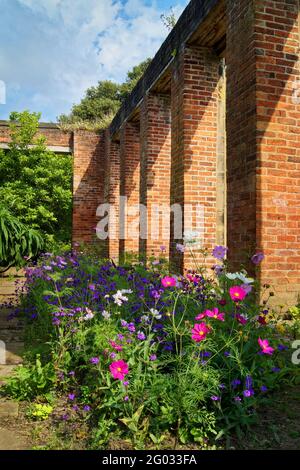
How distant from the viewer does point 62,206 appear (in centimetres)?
1268

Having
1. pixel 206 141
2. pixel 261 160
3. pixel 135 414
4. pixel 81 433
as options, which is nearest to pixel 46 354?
pixel 81 433

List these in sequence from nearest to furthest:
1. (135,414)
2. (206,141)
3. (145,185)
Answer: (135,414) < (206,141) < (145,185)

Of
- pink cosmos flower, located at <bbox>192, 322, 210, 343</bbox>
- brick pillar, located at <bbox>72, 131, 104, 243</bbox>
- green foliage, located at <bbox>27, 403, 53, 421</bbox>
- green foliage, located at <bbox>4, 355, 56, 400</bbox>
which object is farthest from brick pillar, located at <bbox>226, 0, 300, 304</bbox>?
brick pillar, located at <bbox>72, 131, 104, 243</bbox>

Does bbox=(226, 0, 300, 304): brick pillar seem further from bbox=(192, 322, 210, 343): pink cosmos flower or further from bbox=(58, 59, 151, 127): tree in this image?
bbox=(58, 59, 151, 127): tree

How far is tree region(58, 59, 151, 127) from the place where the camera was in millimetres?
27391

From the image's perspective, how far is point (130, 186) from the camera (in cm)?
989

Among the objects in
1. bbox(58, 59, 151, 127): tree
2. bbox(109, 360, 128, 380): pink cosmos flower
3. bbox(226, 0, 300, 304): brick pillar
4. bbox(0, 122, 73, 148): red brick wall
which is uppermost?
bbox(58, 59, 151, 127): tree

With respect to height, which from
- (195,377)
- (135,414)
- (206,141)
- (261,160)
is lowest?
(135,414)

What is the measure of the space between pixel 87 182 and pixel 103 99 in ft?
57.1

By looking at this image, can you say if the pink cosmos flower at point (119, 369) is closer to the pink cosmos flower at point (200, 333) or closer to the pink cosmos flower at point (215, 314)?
the pink cosmos flower at point (200, 333)

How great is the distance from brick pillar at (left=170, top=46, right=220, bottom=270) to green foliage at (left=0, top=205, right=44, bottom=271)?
277 centimetres

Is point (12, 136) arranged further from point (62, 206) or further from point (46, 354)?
point (46, 354)

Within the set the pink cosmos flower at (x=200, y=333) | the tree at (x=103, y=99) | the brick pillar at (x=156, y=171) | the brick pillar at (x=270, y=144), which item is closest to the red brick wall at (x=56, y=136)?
the brick pillar at (x=156, y=171)
